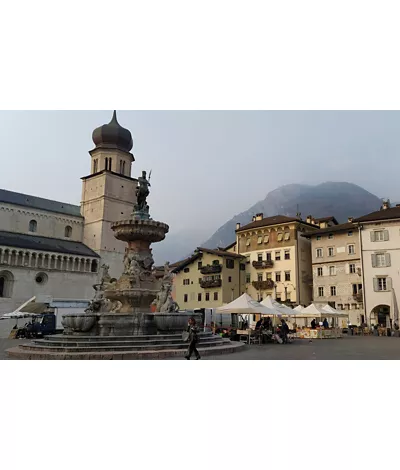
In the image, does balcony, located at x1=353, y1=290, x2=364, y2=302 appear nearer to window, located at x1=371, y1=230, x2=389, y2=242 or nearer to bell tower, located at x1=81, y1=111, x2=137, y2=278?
window, located at x1=371, y1=230, x2=389, y2=242

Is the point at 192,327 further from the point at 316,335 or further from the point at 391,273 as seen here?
the point at 391,273

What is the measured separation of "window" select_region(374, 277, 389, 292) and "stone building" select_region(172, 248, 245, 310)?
58.4ft

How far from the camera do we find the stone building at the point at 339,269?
149 ft

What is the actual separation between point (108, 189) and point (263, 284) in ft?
117

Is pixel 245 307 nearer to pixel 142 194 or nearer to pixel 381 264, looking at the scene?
pixel 142 194

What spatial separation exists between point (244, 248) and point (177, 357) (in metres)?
44.7

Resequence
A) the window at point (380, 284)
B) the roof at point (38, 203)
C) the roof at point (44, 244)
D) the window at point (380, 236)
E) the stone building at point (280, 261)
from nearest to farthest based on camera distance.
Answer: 1. the window at point (380, 284)
2. the window at point (380, 236)
3. the stone building at point (280, 261)
4. the roof at point (44, 244)
5. the roof at point (38, 203)

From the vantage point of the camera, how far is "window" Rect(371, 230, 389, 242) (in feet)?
140

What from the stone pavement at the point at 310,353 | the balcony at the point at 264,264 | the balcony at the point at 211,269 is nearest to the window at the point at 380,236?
the balcony at the point at 264,264

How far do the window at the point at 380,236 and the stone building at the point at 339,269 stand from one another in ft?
9.63

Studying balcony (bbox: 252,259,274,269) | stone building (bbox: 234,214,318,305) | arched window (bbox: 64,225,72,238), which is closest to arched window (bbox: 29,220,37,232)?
arched window (bbox: 64,225,72,238)

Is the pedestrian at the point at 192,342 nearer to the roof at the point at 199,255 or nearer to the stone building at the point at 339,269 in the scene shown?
the stone building at the point at 339,269

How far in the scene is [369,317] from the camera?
41.9 meters

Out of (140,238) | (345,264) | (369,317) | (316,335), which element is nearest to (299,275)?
(345,264)
